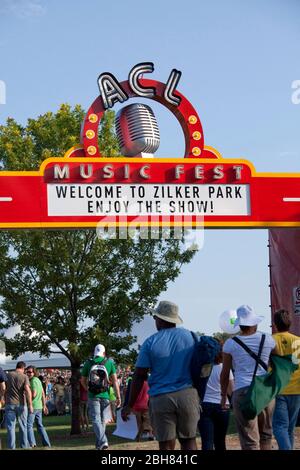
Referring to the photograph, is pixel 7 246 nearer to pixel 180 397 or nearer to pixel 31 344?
pixel 31 344

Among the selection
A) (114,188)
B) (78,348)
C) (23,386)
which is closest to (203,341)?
(114,188)

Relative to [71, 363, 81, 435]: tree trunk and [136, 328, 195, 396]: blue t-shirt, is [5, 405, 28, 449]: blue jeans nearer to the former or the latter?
[71, 363, 81, 435]: tree trunk

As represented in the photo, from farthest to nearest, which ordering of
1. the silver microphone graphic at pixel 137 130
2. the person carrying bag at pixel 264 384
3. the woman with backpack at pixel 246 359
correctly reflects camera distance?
the silver microphone graphic at pixel 137 130 < the woman with backpack at pixel 246 359 < the person carrying bag at pixel 264 384

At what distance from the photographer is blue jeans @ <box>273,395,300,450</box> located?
32.2 feet

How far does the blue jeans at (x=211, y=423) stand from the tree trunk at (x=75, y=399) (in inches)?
451

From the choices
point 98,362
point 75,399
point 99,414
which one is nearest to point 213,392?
point 98,362

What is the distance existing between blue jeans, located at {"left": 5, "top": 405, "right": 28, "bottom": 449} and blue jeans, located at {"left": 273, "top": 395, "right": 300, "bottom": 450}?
295 inches

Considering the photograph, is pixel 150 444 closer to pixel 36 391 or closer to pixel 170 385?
pixel 36 391

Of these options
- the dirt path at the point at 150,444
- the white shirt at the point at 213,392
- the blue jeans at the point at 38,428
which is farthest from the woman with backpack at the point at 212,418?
the blue jeans at the point at 38,428

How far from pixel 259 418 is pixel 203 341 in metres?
1.48

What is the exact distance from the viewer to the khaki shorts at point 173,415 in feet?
27.5

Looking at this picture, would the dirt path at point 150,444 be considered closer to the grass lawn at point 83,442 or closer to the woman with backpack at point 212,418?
the grass lawn at point 83,442

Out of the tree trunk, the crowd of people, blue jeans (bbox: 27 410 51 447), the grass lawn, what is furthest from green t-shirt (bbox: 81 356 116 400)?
the tree trunk
